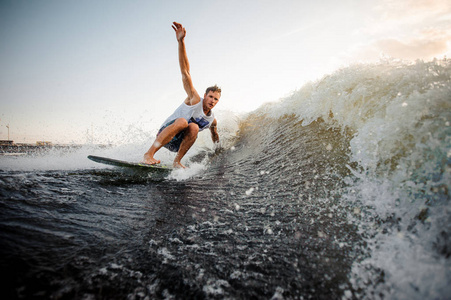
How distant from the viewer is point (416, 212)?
4.38 ft

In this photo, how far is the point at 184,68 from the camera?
3508 millimetres

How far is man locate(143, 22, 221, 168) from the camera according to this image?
3.47 m

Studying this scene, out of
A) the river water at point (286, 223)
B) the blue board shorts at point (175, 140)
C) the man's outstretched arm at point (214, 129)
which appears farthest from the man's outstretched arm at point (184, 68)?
the river water at point (286, 223)

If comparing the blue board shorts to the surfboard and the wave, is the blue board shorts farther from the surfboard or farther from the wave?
the wave

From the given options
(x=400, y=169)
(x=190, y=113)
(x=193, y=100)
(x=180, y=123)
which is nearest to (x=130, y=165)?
(x=180, y=123)

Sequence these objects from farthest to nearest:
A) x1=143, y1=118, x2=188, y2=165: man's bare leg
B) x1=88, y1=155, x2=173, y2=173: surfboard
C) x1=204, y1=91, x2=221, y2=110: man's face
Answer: x1=204, y1=91, x2=221, y2=110: man's face, x1=143, y1=118, x2=188, y2=165: man's bare leg, x1=88, y1=155, x2=173, y2=173: surfboard

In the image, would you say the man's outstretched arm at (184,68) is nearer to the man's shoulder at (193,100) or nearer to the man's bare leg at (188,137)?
the man's shoulder at (193,100)

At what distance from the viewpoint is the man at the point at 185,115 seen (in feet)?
11.4

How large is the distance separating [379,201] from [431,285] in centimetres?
77

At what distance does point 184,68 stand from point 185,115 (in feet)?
2.94

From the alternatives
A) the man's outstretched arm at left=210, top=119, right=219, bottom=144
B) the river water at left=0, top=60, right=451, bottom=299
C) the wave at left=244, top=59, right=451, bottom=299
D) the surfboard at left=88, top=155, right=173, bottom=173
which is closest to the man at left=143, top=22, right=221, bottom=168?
the surfboard at left=88, top=155, right=173, bottom=173

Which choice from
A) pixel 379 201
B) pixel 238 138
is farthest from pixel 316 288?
pixel 238 138

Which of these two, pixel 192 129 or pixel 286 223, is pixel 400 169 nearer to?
pixel 286 223

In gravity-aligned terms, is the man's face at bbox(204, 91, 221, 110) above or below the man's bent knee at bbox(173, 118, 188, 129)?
above
